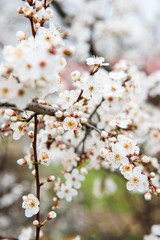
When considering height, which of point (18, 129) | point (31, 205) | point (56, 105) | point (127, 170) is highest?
point (56, 105)

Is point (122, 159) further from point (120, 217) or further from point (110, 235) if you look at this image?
point (120, 217)

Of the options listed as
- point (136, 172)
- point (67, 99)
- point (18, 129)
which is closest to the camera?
point (136, 172)

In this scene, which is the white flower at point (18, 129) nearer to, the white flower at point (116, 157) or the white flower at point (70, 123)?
the white flower at point (70, 123)

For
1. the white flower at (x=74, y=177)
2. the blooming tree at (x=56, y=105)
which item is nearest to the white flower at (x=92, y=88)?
the blooming tree at (x=56, y=105)

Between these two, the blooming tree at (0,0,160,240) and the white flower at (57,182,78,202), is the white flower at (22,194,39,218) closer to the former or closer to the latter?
the blooming tree at (0,0,160,240)

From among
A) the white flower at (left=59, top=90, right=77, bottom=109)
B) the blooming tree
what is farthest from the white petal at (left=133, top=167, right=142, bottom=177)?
the white flower at (left=59, top=90, right=77, bottom=109)

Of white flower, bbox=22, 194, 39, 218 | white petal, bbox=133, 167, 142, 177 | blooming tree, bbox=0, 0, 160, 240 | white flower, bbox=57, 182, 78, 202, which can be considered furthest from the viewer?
white flower, bbox=57, 182, 78, 202

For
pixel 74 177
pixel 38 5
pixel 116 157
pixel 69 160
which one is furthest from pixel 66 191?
pixel 38 5

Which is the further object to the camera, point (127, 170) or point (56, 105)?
point (56, 105)

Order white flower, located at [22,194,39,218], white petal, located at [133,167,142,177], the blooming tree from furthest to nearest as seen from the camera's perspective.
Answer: white flower, located at [22,194,39,218] < white petal, located at [133,167,142,177] < the blooming tree

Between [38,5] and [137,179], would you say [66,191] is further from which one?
[38,5]
